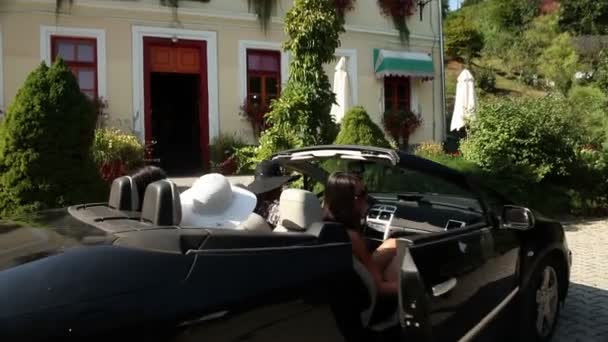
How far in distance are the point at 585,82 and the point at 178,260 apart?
1115 inches

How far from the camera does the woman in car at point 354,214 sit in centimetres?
286

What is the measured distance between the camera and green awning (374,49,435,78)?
1578cm

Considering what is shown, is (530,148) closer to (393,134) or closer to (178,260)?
(393,134)

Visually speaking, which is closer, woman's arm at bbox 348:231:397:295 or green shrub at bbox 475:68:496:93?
woman's arm at bbox 348:231:397:295

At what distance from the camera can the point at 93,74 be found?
1277 centimetres

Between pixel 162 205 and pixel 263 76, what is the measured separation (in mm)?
12670

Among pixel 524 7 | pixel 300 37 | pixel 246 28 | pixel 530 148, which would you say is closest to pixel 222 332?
pixel 300 37

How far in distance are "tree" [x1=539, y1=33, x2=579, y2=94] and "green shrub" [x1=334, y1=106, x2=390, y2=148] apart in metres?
21.0

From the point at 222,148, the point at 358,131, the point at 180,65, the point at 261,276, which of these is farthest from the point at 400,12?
the point at 261,276

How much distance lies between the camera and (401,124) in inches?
644

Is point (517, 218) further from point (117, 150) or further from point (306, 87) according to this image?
point (117, 150)

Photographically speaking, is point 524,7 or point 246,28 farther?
point 524,7

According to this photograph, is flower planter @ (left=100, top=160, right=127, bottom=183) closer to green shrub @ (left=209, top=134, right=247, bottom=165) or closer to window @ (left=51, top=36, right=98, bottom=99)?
window @ (left=51, top=36, right=98, bottom=99)

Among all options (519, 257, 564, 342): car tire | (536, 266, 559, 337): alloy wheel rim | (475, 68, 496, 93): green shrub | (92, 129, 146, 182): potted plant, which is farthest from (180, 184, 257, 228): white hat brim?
(475, 68, 496, 93): green shrub
